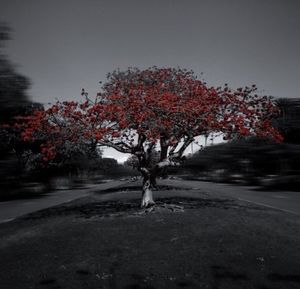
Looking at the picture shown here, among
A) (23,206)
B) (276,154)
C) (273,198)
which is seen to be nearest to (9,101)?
(23,206)

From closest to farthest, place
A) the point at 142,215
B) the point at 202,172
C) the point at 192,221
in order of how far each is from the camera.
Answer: the point at 192,221 → the point at 142,215 → the point at 202,172

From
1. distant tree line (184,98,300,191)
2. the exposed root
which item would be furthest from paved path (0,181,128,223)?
distant tree line (184,98,300,191)

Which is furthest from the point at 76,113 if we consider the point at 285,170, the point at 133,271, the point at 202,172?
the point at 202,172

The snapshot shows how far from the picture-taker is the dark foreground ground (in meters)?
7.42

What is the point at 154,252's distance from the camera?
A: 32.3 feet

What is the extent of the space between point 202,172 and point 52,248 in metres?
73.7

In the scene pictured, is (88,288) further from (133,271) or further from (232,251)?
(232,251)

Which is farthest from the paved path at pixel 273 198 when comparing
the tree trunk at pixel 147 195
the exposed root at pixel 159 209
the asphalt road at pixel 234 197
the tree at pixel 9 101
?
the tree at pixel 9 101

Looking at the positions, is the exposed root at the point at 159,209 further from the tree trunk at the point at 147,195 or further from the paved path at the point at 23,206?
the paved path at the point at 23,206

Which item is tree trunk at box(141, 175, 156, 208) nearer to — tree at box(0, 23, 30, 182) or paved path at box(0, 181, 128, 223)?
paved path at box(0, 181, 128, 223)

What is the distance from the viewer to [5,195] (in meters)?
3.32

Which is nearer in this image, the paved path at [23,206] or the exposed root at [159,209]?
the exposed root at [159,209]

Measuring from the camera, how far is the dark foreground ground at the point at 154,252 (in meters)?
7.42

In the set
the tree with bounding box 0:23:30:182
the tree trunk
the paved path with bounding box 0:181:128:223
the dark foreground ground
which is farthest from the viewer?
the paved path with bounding box 0:181:128:223
